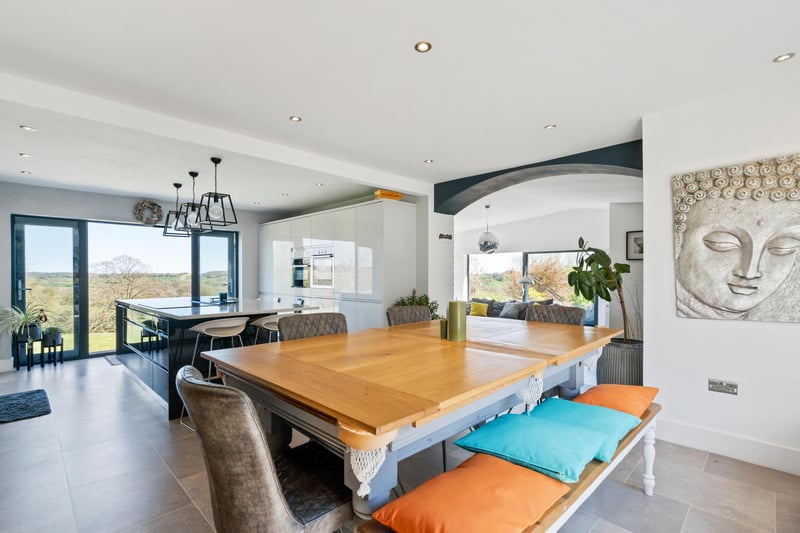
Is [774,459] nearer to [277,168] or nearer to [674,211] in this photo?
[674,211]

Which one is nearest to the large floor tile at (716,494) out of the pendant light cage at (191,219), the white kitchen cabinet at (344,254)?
the white kitchen cabinet at (344,254)

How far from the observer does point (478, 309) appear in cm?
757

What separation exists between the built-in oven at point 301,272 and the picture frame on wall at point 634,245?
4.85 m

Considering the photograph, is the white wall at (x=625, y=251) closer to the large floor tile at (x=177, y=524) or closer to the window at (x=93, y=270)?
the large floor tile at (x=177, y=524)

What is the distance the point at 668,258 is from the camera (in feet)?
9.53

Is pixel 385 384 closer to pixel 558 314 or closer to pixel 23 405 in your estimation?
pixel 558 314

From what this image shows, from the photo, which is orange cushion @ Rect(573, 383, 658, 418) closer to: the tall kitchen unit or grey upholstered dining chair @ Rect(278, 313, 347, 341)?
grey upholstered dining chair @ Rect(278, 313, 347, 341)

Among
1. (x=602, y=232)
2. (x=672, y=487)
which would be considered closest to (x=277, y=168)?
(x=672, y=487)

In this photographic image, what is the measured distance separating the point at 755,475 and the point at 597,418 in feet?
5.23

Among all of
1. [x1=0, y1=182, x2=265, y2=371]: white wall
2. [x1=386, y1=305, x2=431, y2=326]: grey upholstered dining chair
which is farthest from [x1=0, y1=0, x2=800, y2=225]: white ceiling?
[x1=0, y1=182, x2=265, y2=371]: white wall

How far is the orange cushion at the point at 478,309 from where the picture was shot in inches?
296

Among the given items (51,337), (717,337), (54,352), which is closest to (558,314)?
(717,337)

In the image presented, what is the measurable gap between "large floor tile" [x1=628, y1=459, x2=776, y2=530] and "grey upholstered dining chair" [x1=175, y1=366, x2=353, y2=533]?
2032mm

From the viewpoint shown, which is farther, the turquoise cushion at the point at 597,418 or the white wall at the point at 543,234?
the white wall at the point at 543,234
